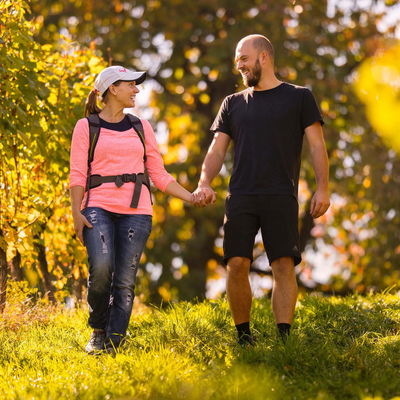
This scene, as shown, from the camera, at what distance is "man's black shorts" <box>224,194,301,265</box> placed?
5535 mm

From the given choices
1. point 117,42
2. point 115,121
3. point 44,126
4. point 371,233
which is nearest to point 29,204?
point 44,126

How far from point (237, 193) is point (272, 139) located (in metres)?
0.45

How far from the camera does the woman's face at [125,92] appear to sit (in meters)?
5.85

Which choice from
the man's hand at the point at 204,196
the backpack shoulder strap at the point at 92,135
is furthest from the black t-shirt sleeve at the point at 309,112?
the backpack shoulder strap at the point at 92,135

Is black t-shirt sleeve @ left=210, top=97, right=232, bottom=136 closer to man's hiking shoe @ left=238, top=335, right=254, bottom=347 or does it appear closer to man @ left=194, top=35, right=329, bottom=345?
man @ left=194, top=35, right=329, bottom=345

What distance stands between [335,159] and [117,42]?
446 centimetres

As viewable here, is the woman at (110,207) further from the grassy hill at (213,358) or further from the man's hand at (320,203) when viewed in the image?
the man's hand at (320,203)

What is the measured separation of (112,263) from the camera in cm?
557

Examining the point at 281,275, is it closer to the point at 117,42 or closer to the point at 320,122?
the point at 320,122

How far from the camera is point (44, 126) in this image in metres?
7.73

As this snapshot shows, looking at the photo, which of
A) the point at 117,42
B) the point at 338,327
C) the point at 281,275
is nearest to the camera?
the point at 281,275

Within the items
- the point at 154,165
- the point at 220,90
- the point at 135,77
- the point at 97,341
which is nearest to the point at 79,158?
the point at 154,165

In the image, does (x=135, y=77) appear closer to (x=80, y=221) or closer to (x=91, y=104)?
(x=91, y=104)

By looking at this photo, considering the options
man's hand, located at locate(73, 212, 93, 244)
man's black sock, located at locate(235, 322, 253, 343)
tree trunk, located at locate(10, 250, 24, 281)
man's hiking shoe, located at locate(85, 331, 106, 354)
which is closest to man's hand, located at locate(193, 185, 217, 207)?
man's hand, located at locate(73, 212, 93, 244)
